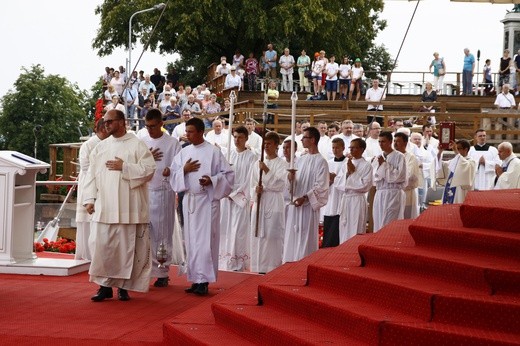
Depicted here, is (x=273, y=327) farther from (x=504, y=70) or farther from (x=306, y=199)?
(x=504, y=70)

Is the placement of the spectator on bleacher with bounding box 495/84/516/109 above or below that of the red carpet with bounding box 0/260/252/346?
above

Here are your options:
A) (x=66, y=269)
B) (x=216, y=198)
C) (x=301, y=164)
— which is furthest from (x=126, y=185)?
(x=301, y=164)

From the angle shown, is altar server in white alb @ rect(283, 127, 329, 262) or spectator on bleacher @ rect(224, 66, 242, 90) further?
spectator on bleacher @ rect(224, 66, 242, 90)

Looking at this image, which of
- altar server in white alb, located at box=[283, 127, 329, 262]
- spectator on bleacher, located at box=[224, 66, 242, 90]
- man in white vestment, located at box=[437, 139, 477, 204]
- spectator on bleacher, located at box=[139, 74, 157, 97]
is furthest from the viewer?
spectator on bleacher, located at box=[224, 66, 242, 90]

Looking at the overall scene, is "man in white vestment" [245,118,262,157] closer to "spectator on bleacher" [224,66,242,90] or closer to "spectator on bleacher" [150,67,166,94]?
"spectator on bleacher" [224,66,242,90]

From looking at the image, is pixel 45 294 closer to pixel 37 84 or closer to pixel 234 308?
pixel 234 308

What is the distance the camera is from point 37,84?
2598 inches

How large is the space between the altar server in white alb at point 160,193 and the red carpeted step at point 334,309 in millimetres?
2902

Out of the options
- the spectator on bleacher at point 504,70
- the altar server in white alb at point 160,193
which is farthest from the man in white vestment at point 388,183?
the spectator on bleacher at point 504,70

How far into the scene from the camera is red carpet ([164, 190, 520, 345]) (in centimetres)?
762

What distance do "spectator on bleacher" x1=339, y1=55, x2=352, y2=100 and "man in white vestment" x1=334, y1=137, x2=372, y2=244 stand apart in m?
18.4

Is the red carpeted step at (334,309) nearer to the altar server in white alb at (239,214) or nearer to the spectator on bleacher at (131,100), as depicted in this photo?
the altar server in white alb at (239,214)

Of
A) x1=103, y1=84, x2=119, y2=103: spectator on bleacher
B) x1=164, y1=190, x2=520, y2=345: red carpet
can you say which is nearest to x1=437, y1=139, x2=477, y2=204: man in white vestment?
x1=164, y1=190, x2=520, y2=345: red carpet

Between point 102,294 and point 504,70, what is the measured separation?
25.5 m
